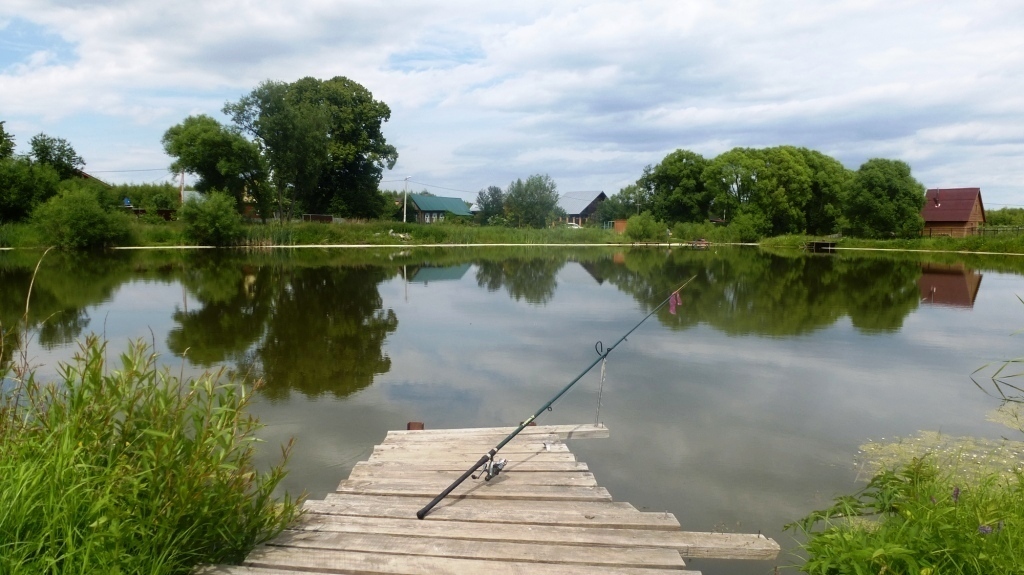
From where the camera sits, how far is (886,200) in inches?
2112

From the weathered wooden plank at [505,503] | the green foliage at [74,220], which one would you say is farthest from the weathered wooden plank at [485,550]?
the green foliage at [74,220]

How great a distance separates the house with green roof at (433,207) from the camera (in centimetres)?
7900

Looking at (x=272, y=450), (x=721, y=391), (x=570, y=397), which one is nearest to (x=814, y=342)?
(x=721, y=391)

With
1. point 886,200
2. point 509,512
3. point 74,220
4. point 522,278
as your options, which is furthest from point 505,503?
→ point 886,200

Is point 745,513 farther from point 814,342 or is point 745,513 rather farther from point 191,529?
point 814,342

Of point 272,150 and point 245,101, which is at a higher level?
point 245,101

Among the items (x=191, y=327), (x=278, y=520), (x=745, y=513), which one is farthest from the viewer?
(x=191, y=327)

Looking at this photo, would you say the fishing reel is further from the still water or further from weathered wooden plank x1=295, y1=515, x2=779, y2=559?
the still water

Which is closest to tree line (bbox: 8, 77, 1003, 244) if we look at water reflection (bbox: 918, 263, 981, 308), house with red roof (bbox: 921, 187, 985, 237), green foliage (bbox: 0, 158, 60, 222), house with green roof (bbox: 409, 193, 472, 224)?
green foliage (bbox: 0, 158, 60, 222)

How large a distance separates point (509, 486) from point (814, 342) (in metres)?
9.52

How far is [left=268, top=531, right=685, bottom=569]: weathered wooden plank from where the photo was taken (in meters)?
3.21

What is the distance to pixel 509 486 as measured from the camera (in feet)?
13.7

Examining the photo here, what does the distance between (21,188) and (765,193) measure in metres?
54.1

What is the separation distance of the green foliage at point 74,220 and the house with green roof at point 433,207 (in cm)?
4030
